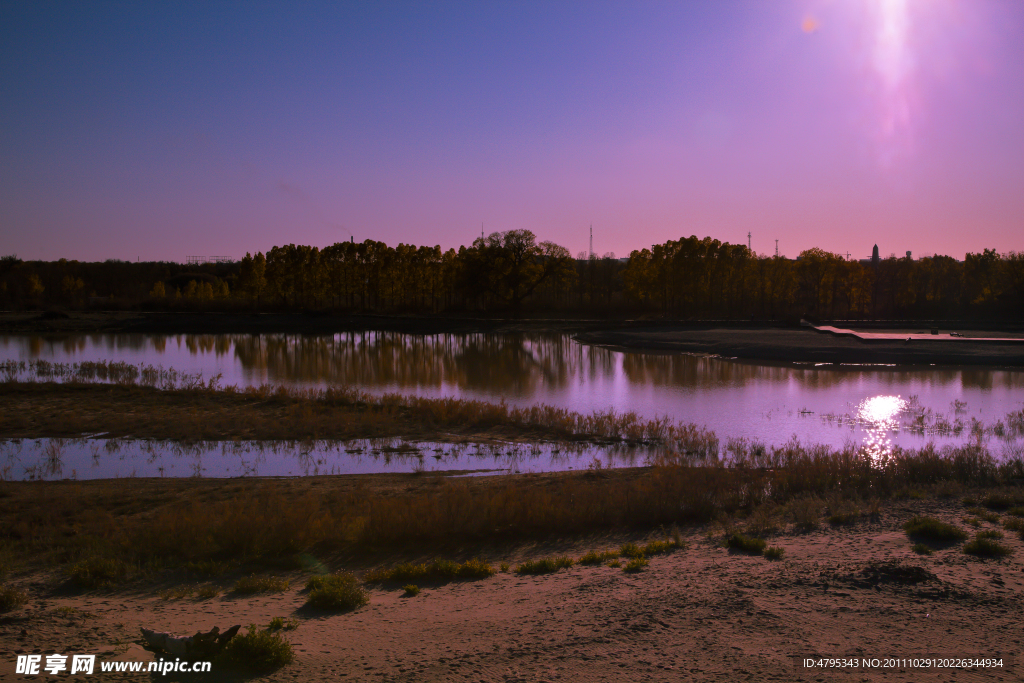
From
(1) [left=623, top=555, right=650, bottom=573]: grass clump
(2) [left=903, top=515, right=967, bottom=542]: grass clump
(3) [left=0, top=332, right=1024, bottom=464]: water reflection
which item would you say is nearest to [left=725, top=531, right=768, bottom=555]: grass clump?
(1) [left=623, top=555, right=650, bottom=573]: grass clump

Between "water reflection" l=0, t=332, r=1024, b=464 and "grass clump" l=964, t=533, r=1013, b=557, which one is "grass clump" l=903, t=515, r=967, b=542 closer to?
"grass clump" l=964, t=533, r=1013, b=557

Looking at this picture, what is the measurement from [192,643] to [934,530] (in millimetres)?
8559

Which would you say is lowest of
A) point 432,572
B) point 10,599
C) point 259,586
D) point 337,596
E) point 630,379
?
point 630,379

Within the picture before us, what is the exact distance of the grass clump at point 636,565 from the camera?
303 inches

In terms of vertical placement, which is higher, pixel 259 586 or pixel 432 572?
pixel 259 586

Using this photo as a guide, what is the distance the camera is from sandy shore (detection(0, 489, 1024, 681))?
536 centimetres

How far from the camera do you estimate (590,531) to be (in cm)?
966

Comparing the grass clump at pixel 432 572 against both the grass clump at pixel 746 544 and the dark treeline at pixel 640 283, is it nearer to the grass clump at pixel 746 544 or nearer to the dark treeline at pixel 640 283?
the grass clump at pixel 746 544

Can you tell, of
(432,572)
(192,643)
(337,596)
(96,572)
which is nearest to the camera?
(192,643)

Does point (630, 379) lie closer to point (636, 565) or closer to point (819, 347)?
point (819, 347)

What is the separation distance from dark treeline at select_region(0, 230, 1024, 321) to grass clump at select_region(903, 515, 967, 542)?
67.0m

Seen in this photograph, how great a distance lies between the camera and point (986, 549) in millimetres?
7730

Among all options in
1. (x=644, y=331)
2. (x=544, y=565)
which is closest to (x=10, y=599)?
(x=544, y=565)

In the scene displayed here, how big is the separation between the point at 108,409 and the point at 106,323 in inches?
2171
